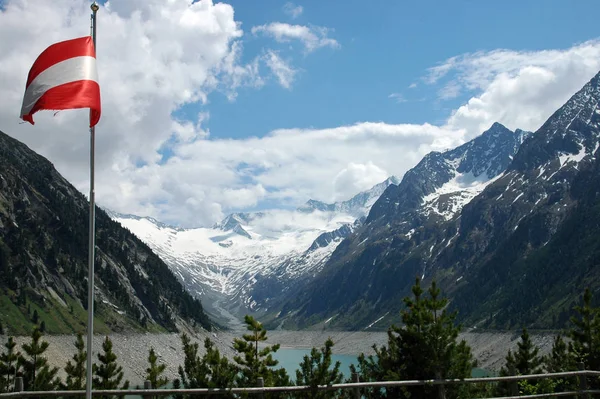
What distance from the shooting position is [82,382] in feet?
131

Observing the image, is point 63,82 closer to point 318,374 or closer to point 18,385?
point 18,385

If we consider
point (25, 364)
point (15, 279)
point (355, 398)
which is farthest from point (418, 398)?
point (15, 279)

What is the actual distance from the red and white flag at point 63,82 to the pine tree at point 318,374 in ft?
40.9

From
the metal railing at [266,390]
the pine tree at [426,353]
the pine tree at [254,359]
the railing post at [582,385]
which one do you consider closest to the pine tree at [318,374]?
the metal railing at [266,390]

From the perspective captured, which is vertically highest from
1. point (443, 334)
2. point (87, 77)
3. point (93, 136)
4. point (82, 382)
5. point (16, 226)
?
point (16, 226)

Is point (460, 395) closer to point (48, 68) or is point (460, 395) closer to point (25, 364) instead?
point (48, 68)

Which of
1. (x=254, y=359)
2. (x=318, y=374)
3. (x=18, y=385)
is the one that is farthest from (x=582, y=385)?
(x=18, y=385)

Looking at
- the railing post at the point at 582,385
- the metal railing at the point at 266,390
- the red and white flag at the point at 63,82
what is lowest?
the railing post at the point at 582,385

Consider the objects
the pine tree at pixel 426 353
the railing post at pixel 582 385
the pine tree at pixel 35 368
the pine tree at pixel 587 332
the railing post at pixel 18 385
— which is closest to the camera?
the railing post at pixel 18 385

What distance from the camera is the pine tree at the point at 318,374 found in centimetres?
2277

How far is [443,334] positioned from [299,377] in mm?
6252

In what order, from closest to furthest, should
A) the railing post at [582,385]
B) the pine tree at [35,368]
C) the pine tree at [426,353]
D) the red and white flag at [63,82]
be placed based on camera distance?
the red and white flag at [63,82] → the pine tree at [426,353] → the railing post at [582,385] → the pine tree at [35,368]

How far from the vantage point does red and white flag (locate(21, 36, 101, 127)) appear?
16016 mm

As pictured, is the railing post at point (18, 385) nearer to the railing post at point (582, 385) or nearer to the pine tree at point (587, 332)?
the railing post at point (582, 385)
